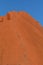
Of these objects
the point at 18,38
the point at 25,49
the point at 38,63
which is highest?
the point at 18,38

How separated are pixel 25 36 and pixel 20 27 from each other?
4.51 ft

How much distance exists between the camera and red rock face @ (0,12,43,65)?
18.1 meters

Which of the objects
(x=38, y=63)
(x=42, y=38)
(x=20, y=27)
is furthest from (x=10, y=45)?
(x=42, y=38)

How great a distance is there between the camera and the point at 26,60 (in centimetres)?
1850

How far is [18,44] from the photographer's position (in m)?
19.2

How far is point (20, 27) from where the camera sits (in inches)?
904

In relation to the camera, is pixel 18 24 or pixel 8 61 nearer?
pixel 8 61

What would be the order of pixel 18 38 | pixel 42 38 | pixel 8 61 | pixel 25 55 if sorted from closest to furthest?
pixel 8 61 → pixel 25 55 → pixel 18 38 → pixel 42 38

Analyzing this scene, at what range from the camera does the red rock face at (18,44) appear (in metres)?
18.1

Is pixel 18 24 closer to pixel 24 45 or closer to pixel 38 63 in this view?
pixel 24 45

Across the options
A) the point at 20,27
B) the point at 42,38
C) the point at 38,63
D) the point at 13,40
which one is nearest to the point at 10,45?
the point at 13,40

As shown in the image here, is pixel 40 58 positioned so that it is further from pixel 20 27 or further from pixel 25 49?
pixel 20 27

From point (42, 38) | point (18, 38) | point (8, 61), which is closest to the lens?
point (8, 61)

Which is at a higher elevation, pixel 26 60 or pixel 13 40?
pixel 13 40
